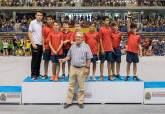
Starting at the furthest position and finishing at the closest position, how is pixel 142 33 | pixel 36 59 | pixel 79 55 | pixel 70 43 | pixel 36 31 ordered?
pixel 142 33, pixel 70 43, pixel 36 59, pixel 36 31, pixel 79 55

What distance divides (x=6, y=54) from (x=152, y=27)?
13.9m

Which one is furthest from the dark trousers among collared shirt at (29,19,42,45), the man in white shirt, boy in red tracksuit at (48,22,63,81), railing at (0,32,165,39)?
railing at (0,32,165,39)

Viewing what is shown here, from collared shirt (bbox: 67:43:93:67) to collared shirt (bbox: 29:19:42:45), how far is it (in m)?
1.14

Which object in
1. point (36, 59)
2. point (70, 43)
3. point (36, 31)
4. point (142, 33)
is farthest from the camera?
point (142, 33)

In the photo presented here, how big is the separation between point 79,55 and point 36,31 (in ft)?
4.69

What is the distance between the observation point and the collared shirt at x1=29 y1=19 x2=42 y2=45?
38.7ft

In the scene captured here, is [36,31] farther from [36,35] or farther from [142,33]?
[142,33]

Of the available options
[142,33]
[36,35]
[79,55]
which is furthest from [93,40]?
[142,33]

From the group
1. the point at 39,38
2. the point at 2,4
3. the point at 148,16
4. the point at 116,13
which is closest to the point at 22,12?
the point at 2,4

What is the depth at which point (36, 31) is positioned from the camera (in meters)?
11.8

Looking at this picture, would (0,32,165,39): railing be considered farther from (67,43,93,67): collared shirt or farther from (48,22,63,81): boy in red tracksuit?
(67,43,93,67): collared shirt

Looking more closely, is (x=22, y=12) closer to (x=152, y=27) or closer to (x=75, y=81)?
(x=152, y=27)

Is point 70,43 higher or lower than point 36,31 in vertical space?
lower

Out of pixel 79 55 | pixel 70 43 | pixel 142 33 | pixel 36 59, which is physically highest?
pixel 70 43
